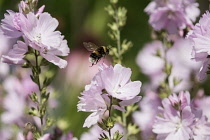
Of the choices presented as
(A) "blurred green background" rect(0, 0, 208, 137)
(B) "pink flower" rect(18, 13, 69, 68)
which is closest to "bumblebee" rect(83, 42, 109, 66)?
(B) "pink flower" rect(18, 13, 69, 68)

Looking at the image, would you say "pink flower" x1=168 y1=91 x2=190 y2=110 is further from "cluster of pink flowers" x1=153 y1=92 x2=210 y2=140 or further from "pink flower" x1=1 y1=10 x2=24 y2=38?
"pink flower" x1=1 y1=10 x2=24 y2=38

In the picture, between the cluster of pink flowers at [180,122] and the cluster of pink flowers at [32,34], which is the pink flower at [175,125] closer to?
the cluster of pink flowers at [180,122]

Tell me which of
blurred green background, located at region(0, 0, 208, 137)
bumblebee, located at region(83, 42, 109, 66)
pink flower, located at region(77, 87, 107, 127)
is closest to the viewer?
pink flower, located at region(77, 87, 107, 127)

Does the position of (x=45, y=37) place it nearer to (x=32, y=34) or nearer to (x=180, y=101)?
(x=32, y=34)

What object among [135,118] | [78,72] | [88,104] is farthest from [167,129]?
[78,72]

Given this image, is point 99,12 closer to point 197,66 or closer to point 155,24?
point 197,66

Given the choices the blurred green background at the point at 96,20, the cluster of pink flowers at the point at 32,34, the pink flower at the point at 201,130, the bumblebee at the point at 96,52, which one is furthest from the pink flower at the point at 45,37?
the blurred green background at the point at 96,20

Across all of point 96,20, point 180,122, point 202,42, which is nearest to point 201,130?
point 180,122
